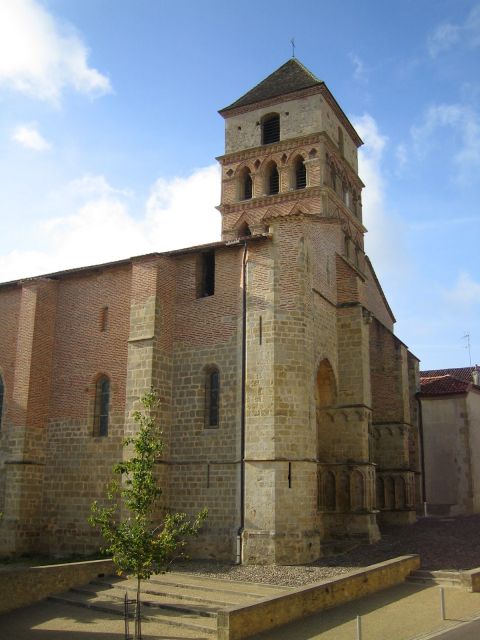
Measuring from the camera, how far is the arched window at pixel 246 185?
100 feet

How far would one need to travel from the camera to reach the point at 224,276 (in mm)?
19344

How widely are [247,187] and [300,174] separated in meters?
2.76

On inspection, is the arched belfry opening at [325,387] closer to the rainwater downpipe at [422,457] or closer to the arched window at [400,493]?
the arched window at [400,493]

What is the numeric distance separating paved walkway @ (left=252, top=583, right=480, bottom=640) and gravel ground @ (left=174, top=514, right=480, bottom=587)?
1.67 meters

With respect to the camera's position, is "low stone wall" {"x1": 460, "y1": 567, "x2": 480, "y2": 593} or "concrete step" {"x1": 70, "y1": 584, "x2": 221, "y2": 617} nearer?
"concrete step" {"x1": 70, "y1": 584, "x2": 221, "y2": 617}

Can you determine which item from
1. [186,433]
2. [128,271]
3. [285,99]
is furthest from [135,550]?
[285,99]

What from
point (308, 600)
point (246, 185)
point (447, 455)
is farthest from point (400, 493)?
point (246, 185)

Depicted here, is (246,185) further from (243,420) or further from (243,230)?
(243,420)

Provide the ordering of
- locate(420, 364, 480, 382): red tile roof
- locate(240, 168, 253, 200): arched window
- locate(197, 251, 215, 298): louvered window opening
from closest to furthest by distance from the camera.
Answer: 1. locate(197, 251, 215, 298): louvered window opening
2. locate(240, 168, 253, 200): arched window
3. locate(420, 364, 480, 382): red tile roof

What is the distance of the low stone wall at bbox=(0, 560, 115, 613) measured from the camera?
45.4 feet

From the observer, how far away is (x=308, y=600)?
12.4 meters

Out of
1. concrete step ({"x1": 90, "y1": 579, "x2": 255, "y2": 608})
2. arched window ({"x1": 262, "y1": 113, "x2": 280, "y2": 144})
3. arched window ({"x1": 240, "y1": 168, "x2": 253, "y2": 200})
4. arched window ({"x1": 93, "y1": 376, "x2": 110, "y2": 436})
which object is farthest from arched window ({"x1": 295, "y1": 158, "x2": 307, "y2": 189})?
concrete step ({"x1": 90, "y1": 579, "x2": 255, "y2": 608})

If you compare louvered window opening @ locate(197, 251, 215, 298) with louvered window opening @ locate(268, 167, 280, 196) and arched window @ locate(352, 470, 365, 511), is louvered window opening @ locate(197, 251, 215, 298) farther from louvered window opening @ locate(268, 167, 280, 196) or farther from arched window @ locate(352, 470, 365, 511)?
louvered window opening @ locate(268, 167, 280, 196)

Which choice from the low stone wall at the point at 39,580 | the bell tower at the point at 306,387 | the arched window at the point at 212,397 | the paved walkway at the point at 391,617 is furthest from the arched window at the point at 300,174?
the paved walkway at the point at 391,617
